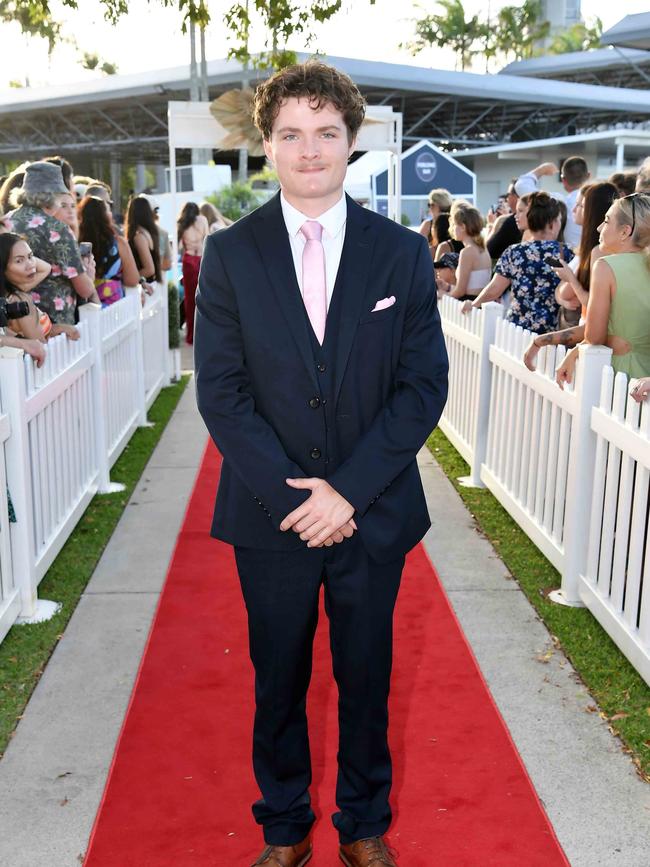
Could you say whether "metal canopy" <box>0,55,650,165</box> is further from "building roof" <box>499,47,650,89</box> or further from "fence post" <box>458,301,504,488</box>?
"fence post" <box>458,301,504,488</box>

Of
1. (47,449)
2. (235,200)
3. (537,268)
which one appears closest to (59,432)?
(47,449)

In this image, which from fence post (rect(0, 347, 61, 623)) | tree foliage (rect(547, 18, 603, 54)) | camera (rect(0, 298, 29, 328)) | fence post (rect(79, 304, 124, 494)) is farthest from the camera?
tree foliage (rect(547, 18, 603, 54))

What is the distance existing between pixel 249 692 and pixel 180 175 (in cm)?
3387

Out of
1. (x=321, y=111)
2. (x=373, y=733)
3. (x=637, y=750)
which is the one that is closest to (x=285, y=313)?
(x=321, y=111)

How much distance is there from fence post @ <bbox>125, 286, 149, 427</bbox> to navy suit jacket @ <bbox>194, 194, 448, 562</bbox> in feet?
20.6

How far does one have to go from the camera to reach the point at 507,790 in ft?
11.4

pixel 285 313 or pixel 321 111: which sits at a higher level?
pixel 321 111

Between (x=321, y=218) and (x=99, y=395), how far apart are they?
4.62 m

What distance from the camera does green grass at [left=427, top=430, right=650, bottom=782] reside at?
392cm

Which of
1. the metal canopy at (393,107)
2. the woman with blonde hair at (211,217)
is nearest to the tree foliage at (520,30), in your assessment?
the metal canopy at (393,107)

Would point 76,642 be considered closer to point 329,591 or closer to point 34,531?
point 34,531

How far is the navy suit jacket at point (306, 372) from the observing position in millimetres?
2668

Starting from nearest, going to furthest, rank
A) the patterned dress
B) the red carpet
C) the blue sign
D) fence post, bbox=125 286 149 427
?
1. the red carpet
2. the patterned dress
3. fence post, bbox=125 286 149 427
4. the blue sign

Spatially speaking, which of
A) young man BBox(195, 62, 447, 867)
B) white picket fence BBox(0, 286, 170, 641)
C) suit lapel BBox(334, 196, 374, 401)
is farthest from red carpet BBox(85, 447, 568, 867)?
suit lapel BBox(334, 196, 374, 401)
